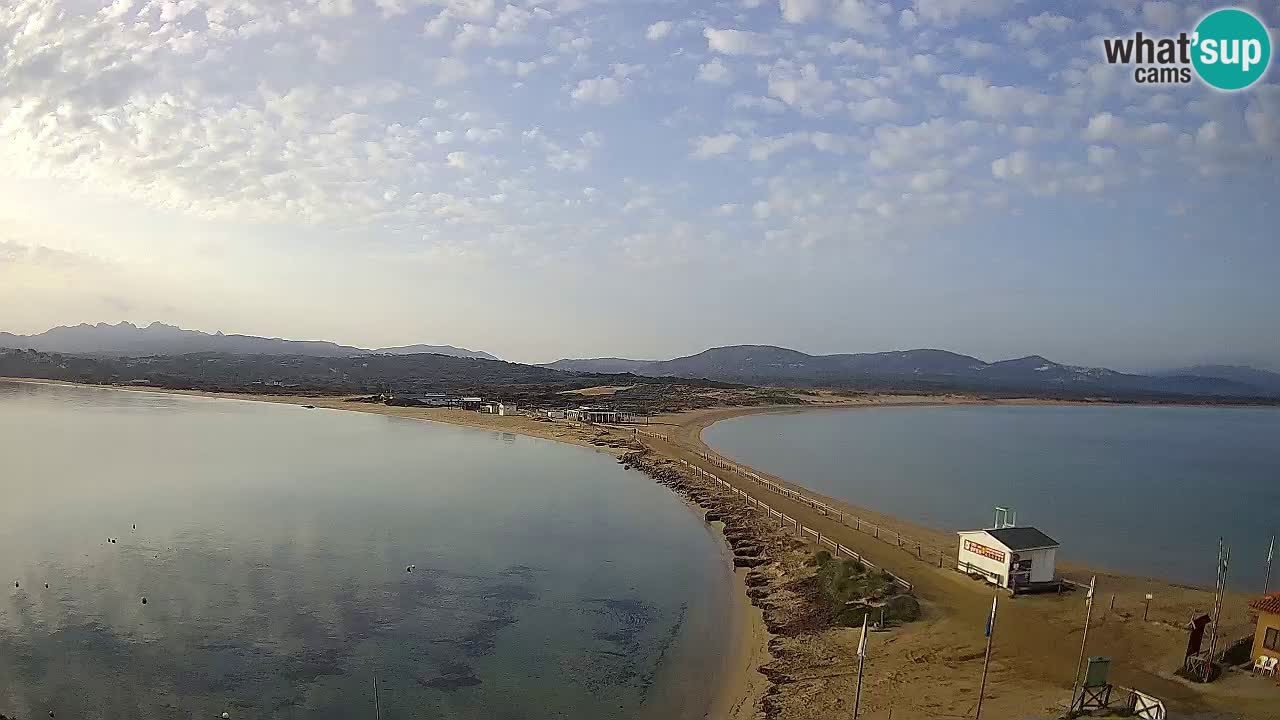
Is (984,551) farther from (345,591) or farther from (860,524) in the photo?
(345,591)

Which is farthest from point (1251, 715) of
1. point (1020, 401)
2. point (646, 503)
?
point (1020, 401)

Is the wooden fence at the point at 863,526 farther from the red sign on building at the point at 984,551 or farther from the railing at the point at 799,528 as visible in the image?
the red sign on building at the point at 984,551

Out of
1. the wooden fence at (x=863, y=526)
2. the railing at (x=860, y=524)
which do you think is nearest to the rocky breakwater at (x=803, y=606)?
the wooden fence at (x=863, y=526)

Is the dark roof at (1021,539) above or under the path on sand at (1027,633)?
above

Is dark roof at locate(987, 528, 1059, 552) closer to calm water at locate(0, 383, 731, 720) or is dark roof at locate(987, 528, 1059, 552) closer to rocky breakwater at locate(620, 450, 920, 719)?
rocky breakwater at locate(620, 450, 920, 719)

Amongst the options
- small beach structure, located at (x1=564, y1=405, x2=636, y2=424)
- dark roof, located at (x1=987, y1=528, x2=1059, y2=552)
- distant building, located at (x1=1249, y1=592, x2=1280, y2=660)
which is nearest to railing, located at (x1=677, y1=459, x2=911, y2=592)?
dark roof, located at (x1=987, y1=528, x2=1059, y2=552)

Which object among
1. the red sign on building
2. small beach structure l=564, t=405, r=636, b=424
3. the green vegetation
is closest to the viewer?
the green vegetation

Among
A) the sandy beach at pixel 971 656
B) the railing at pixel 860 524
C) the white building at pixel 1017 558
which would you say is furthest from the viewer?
the railing at pixel 860 524
